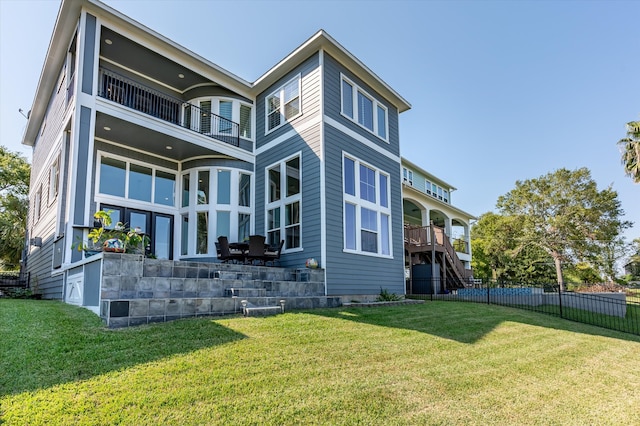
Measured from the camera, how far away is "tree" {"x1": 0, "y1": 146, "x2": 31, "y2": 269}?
793 inches

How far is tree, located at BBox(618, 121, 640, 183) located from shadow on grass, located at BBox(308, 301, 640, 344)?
502 inches

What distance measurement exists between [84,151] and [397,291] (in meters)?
9.43

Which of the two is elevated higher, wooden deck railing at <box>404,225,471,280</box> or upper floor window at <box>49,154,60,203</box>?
upper floor window at <box>49,154,60,203</box>

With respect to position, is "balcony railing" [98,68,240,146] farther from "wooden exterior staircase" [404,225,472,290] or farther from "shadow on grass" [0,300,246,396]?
"wooden exterior staircase" [404,225,472,290]

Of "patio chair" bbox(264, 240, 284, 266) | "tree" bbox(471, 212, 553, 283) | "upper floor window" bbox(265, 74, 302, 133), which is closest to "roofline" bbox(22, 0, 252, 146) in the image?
"upper floor window" bbox(265, 74, 302, 133)

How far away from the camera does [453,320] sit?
757 cm

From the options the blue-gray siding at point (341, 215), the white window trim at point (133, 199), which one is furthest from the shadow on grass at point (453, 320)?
the white window trim at point (133, 199)

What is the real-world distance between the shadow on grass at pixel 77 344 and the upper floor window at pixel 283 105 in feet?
24.2

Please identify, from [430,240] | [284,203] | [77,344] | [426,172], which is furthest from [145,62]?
[426,172]

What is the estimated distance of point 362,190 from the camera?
11.1 m

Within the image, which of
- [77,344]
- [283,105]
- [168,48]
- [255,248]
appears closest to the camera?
[77,344]

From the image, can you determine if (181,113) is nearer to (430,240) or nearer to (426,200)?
(430,240)

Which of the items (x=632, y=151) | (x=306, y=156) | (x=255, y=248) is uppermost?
(x=632, y=151)

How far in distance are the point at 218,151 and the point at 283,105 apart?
2502mm
